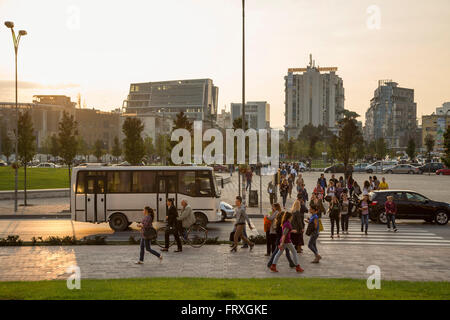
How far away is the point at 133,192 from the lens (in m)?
21.8

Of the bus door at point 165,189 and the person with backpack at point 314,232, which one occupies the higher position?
the bus door at point 165,189

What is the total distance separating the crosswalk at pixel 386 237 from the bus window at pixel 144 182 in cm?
745

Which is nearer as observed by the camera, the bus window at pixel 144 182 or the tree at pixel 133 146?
the bus window at pixel 144 182

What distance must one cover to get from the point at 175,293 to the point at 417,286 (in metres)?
5.26

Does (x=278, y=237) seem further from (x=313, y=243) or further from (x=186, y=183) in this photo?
(x=186, y=183)

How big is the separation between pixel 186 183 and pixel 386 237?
27.8ft

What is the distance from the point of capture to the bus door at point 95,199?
21.7 metres

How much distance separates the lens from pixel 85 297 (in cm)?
962

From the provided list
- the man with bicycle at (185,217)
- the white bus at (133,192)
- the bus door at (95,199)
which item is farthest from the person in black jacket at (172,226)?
the bus door at (95,199)

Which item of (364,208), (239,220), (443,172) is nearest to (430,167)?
(443,172)

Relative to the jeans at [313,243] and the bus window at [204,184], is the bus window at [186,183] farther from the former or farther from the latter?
the jeans at [313,243]

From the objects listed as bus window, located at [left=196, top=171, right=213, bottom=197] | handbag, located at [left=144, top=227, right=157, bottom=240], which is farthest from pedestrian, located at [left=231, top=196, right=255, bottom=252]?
bus window, located at [left=196, top=171, right=213, bottom=197]

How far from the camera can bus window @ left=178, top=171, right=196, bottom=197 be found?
22.0 meters
